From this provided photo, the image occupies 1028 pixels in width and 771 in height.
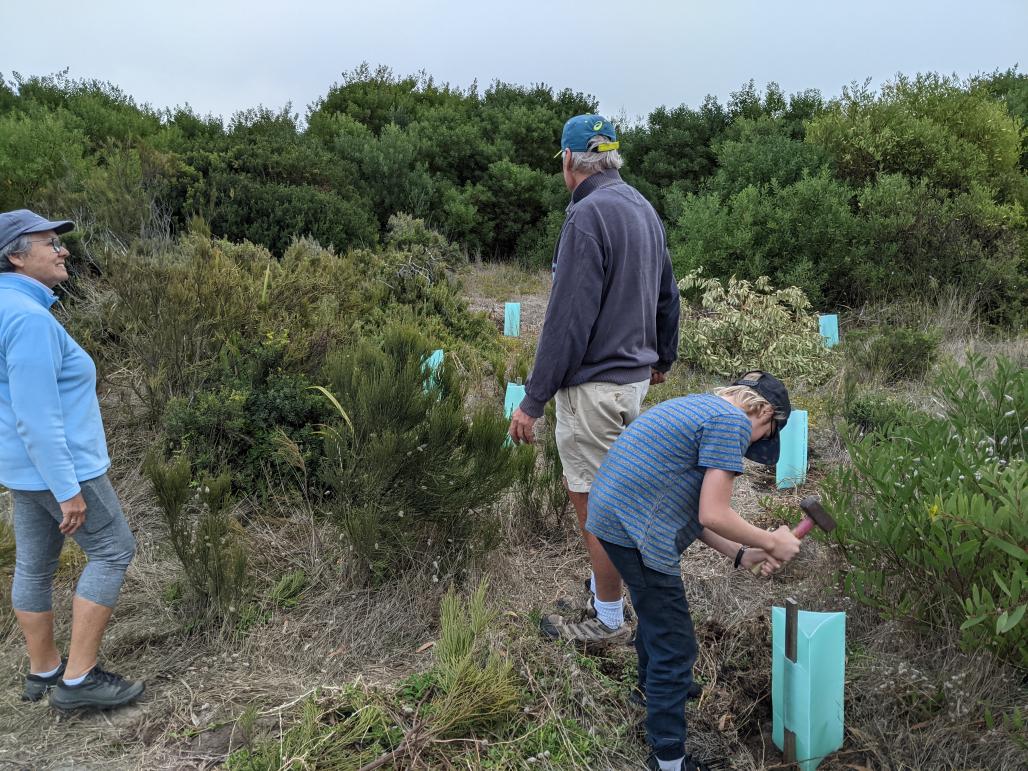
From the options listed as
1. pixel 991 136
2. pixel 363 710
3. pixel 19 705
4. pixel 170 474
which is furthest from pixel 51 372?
pixel 991 136

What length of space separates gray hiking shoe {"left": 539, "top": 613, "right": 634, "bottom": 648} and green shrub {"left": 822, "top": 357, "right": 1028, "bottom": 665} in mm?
862

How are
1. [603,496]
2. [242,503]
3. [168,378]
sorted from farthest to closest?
[168,378] → [242,503] → [603,496]

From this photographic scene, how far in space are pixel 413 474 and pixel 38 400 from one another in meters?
1.46

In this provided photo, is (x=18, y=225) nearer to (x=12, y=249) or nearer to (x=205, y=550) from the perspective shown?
(x=12, y=249)

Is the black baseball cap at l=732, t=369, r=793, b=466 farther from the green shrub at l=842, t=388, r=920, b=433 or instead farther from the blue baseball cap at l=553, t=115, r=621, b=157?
the green shrub at l=842, t=388, r=920, b=433

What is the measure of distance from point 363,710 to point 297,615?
92 cm

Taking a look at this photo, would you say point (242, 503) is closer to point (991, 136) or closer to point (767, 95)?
point (991, 136)

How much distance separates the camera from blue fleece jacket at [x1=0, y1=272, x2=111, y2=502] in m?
2.57

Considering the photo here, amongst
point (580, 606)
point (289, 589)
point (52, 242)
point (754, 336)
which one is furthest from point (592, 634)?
point (754, 336)

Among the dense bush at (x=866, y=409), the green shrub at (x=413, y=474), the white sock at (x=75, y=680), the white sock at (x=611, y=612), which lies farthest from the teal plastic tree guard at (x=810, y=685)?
the dense bush at (x=866, y=409)

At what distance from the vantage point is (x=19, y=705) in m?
2.88

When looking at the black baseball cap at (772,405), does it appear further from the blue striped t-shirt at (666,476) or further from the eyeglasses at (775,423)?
the blue striped t-shirt at (666,476)

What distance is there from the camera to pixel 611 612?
3.09 m

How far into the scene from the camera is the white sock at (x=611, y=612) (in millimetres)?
3086
